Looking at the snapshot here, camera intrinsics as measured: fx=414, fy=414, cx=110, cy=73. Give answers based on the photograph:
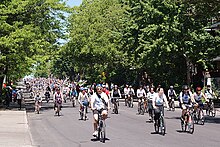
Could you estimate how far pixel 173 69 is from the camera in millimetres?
46719

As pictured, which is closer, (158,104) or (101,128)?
(101,128)

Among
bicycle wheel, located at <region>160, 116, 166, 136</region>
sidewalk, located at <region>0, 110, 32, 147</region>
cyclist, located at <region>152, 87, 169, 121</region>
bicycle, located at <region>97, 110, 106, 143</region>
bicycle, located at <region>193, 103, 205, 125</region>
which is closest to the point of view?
sidewalk, located at <region>0, 110, 32, 147</region>

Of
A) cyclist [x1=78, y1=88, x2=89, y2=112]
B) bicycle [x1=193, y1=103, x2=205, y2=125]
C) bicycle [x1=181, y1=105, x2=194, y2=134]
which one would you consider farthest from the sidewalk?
bicycle [x1=193, y1=103, x2=205, y2=125]

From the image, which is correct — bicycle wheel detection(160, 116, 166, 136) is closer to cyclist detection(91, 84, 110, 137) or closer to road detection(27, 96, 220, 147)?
road detection(27, 96, 220, 147)

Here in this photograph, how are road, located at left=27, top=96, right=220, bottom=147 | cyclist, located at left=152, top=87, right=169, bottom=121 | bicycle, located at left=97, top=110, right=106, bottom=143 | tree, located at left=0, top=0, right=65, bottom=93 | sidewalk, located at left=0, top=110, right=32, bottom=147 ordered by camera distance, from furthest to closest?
tree, located at left=0, top=0, right=65, bottom=93, cyclist, located at left=152, top=87, right=169, bottom=121, bicycle, located at left=97, top=110, right=106, bottom=143, sidewalk, located at left=0, top=110, right=32, bottom=147, road, located at left=27, top=96, right=220, bottom=147

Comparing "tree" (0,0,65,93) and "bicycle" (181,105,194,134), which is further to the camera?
"tree" (0,0,65,93)

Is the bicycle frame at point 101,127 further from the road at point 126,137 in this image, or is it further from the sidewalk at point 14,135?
the sidewalk at point 14,135

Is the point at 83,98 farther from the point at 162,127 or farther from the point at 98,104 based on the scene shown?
the point at 98,104

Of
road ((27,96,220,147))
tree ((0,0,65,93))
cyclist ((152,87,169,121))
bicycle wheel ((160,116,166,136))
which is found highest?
tree ((0,0,65,93))

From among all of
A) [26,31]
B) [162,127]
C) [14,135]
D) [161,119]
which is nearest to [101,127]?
[161,119]

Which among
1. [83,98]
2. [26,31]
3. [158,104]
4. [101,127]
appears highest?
[26,31]

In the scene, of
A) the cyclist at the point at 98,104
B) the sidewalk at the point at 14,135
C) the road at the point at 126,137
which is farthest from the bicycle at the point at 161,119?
the sidewalk at the point at 14,135

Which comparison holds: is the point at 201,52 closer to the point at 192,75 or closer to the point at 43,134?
the point at 192,75

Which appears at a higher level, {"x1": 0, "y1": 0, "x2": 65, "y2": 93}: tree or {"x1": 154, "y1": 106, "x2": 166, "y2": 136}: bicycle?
{"x1": 0, "y1": 0, "x2": 65, "y2": 93}: tree
